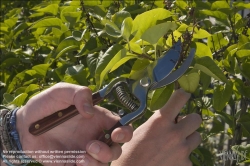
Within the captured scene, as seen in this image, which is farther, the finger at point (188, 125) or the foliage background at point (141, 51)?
the finger at point (188, 125)

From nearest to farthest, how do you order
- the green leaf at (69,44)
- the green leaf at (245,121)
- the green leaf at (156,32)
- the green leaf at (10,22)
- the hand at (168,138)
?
the green leaf at (156,32) → the hand at (168,138) → the green leaf at (245,121) → the green leaf at (69,44) → the green leaf at (10,22)

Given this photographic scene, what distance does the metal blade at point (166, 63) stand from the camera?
1412mm

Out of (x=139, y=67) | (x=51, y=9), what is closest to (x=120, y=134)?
(x=139, y=67)

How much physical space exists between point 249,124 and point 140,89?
0.61 m

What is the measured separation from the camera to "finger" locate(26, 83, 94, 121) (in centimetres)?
159

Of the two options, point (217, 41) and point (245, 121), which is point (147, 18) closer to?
point (217, 41)

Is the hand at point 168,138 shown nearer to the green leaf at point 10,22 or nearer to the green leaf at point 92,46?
the green leaf at point 92,46

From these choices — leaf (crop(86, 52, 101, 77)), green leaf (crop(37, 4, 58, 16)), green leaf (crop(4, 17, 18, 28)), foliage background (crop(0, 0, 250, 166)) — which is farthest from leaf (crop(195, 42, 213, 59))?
green leaf (crop(4, 17, 18, 28))

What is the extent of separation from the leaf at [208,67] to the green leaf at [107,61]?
25cm

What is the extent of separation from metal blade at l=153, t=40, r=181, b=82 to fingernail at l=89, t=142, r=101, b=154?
284mm

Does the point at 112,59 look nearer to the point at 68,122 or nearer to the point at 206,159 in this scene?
the point at 68,122

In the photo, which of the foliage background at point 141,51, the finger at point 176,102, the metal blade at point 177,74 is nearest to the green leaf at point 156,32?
the foliage background at point 141,51

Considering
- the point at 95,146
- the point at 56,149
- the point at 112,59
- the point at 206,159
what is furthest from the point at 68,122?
the point at 206,159

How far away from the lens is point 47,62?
2236 mm
